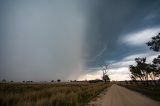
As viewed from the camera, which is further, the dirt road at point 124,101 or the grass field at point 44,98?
the dirt road at point 124,101

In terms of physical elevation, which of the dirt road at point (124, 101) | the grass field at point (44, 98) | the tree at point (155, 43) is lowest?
the dirt road at point (124, 101)

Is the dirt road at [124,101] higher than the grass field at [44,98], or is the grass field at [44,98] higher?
the grass field at [44,98]

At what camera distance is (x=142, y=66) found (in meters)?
74.4

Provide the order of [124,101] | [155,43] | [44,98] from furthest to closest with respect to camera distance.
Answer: [155,43], [124,101], [44,98]

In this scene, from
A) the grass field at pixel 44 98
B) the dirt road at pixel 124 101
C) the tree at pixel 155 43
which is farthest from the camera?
the tree at pixel 155 43

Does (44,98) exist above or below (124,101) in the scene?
above

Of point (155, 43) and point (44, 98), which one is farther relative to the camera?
point (155, 43)

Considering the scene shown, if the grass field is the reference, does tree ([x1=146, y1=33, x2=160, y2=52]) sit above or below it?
above

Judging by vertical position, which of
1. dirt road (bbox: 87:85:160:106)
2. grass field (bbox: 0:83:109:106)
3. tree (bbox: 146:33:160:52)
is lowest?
dirt road (bbox: 87:85:160:106)

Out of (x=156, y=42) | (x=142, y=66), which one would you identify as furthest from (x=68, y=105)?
(x=142, y=66)

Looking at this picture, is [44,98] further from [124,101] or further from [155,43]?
[155,43]

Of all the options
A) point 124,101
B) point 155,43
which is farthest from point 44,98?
point 155,43

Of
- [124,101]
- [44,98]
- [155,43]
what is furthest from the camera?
[155,43]

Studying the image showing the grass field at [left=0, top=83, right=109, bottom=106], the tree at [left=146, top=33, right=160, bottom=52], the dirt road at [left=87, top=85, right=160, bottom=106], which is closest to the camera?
the grass field at [left=0, top=83, right=109, bottom=106]
